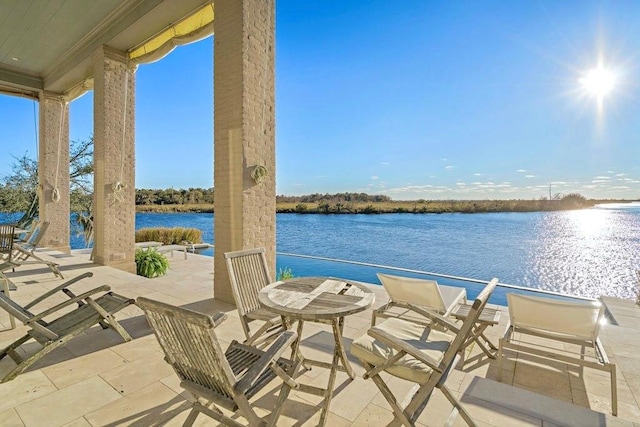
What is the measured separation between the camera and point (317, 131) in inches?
684

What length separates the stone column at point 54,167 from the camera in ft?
26.6

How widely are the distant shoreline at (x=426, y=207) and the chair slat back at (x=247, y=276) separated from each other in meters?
9.71

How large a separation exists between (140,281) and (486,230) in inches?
516

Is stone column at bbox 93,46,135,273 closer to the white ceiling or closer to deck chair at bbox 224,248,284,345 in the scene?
the white ceiling

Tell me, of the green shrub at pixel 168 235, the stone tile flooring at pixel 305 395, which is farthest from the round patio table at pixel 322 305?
the green shrub at pixel 168 235

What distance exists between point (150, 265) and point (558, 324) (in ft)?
21.5

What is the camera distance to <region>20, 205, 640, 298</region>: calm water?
7.48 metres

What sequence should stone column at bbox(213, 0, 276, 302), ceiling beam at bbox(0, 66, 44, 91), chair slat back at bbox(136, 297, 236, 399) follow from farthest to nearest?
ceiling beam at bbox(0, 66, 44, 91) < stone column at bbox(213, 0, 276, 302) < chair slat back at bbox(136, 297, 236, 399)

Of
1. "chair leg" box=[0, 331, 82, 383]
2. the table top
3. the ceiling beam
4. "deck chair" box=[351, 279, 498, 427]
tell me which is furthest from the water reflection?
the ceiling beam

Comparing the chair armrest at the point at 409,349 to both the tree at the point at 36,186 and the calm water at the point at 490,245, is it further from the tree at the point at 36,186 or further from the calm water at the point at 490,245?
the tree at the point at 36,186

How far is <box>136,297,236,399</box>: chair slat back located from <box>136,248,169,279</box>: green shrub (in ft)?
17.8

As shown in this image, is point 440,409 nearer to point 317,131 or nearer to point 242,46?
point 242,46

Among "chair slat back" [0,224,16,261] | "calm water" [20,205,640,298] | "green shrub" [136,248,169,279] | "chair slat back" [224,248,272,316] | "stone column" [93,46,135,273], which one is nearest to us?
"chair slat back" [224,248,272,316]

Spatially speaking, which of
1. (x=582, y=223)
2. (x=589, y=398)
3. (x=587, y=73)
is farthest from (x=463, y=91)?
(x=589, y=398)
